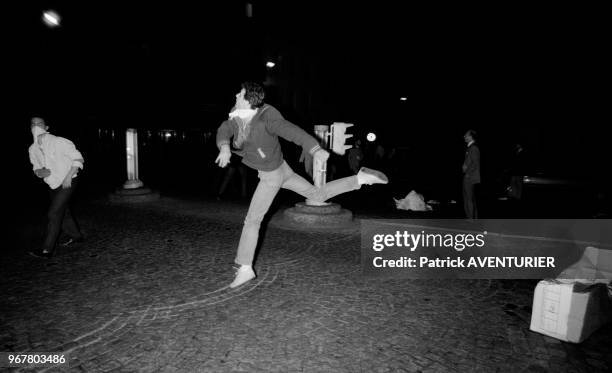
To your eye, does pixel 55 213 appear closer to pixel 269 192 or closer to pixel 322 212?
pixel 269 192

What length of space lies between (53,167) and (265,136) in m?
3.36

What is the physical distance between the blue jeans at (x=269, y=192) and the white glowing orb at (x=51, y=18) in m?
15.2

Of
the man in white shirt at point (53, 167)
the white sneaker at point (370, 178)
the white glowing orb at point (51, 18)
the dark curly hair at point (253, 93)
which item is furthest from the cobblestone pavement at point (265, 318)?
the white glowing orb at point (51, 18)

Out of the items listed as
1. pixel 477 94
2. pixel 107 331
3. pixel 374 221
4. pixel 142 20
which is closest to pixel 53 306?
pixel 107 331

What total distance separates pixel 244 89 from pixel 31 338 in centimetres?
283

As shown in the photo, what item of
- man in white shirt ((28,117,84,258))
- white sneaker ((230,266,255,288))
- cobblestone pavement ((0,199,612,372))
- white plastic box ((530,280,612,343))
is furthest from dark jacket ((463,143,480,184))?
man in white shirt ((28,117,84,258))

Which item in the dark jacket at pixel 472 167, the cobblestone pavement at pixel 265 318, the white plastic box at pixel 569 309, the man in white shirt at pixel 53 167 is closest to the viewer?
the cobblestone pavement at pixel 265 318

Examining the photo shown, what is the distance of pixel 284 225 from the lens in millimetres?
7602

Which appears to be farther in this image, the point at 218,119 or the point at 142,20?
the point at 218,119

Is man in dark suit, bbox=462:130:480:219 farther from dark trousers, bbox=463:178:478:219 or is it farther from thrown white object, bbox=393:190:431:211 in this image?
thrown white object, bbox=393:190:431:211

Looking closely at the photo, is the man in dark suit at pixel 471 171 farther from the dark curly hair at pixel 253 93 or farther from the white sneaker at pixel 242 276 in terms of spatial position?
the dark curly hair at pixel 253 93

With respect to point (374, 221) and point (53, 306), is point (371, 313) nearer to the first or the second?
point (53, 306)

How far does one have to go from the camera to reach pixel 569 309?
3.08 meters

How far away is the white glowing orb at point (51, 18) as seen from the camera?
14547mm
